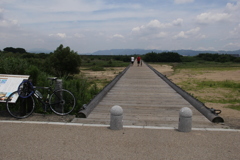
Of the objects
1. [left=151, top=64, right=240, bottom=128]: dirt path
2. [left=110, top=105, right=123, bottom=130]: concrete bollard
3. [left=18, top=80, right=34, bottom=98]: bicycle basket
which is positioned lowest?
[left=151, top=64, right=240, bottom=128]: dirt path

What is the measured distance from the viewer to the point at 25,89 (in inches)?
236

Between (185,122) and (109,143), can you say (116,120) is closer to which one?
(109,143)

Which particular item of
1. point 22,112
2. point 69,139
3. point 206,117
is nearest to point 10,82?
point 22,112

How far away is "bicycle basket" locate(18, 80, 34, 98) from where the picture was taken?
234 inches

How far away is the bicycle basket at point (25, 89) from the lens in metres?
5.95

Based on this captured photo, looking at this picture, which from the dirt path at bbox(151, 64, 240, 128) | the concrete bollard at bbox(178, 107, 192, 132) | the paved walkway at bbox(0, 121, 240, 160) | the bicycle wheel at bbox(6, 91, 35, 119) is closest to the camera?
the paved walkway at bbox(0, 121, 240, 160)

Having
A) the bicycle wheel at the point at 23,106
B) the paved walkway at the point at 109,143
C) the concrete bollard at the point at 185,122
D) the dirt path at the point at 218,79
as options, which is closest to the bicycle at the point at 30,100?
the bicycle wheel at the point at 23,106

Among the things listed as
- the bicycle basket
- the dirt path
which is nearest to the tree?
the dirt path

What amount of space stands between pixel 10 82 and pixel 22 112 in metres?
0.91

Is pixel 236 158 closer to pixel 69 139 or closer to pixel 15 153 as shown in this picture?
pixel 69 139

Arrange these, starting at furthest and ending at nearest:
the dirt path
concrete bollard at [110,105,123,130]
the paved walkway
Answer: the dirt path, concrete bollard at [110,105,123,130], the paved walkway

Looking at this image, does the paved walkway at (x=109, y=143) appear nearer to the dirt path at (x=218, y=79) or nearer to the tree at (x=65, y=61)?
the dirt path at (x=218, y=79)

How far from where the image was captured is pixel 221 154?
4.00 m

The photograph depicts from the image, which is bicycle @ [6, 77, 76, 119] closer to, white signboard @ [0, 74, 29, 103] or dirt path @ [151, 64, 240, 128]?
white signboard @ [0, 74, 29, 103]
